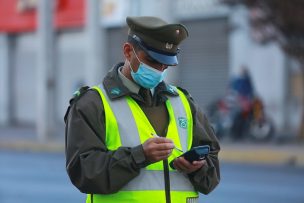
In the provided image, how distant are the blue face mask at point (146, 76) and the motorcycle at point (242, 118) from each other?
15969mm

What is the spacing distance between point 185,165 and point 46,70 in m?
19.0

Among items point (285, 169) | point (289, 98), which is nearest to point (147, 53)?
point (285, 169)

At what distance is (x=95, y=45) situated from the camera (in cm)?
2159

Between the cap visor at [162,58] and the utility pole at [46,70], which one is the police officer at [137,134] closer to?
the cap visor at [162,58]

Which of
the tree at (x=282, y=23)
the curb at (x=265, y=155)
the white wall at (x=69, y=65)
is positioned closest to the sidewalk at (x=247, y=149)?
the curb at (x=265, y=155)

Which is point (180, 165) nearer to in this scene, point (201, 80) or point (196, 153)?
point (196, 153)

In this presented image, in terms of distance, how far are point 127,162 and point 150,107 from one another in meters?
0.34

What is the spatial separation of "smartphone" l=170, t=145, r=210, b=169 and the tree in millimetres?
14660

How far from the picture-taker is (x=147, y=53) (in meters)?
3.72

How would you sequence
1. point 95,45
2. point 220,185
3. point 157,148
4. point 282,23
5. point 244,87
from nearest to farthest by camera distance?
Result: point 157,148 → point 220,185 → point 282,23 → point 244,87 → point 95,45

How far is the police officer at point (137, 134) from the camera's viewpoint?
11.7 ft

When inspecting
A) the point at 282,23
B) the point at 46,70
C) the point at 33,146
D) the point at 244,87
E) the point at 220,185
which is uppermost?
the point at 282,23

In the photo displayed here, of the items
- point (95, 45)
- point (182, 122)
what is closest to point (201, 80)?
point (95, 45)

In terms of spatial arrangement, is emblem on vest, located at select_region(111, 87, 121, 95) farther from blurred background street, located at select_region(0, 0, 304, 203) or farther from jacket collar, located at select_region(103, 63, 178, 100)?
blurred background street, located at select_region(0, 0, 304, 203)
